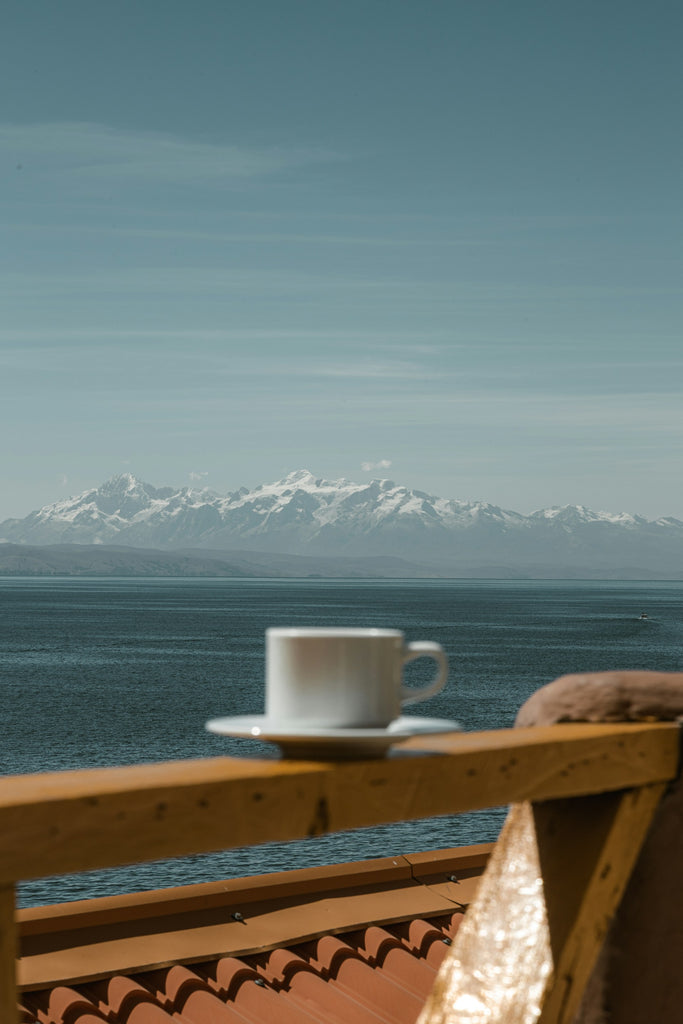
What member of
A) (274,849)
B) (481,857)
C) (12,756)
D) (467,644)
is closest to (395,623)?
(467,644)

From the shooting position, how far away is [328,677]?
58.1 inches

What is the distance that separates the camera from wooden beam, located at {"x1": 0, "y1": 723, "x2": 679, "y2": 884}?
3.91ft

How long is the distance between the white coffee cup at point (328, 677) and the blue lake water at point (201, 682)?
0.33 feet

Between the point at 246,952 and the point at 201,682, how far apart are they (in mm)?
72827

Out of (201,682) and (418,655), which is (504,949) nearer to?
(418,655)

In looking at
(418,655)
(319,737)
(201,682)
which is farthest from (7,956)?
(201,682)

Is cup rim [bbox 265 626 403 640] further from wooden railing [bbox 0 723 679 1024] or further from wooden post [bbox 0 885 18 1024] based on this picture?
wooden post [bbox 0 885 18 1024]

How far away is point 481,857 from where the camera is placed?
17.2 ft

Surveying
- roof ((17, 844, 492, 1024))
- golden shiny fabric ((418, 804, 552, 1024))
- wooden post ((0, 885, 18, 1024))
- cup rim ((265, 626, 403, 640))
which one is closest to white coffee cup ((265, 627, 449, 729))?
cup rim ((265, 626, 403, 640))

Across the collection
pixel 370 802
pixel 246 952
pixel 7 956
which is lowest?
pixel 246 952

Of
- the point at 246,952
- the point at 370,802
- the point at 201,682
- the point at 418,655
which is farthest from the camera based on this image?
the point at 201,682

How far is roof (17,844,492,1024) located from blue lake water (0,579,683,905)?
1.06 m

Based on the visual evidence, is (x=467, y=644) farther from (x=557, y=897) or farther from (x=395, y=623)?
(x=557, y=897)

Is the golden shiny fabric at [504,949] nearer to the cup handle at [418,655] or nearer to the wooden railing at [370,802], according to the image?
the wooden railing at [370,802]
